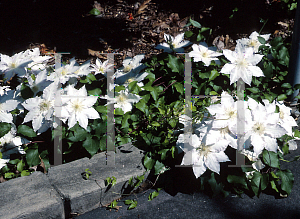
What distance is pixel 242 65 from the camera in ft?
5.47

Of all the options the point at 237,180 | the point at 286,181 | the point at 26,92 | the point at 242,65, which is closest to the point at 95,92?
the point at 26,92

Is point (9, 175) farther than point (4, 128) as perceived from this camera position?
Yes

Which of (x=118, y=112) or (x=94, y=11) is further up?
(x=94, y=11)

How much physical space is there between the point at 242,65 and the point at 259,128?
48 centimetres

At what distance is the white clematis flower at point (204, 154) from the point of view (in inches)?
56.4

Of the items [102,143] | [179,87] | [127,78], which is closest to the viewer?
[102,143]

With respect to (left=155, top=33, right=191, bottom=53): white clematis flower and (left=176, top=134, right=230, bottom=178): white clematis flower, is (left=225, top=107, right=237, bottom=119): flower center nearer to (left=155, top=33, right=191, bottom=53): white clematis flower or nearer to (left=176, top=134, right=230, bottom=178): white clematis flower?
(left=176, top=134, right=230, bottom=178): white clematis flower

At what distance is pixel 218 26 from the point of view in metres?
3.37

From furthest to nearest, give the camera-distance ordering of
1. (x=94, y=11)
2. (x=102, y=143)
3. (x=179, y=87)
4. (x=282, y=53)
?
1. (x=94, y=11)
2. (x=282, y=53)
3. (x=179, y=87)
4. (x=102, y=143)

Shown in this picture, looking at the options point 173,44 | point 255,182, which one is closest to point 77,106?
point 173,44

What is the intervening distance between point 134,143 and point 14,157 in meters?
0.86

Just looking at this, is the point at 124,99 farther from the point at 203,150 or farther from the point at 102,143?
the point at 203,150

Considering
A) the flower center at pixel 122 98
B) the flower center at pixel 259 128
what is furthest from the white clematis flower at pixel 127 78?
the flower center at pixel 259 128

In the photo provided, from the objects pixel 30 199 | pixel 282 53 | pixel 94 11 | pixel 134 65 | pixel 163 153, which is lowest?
pixel 30 199
